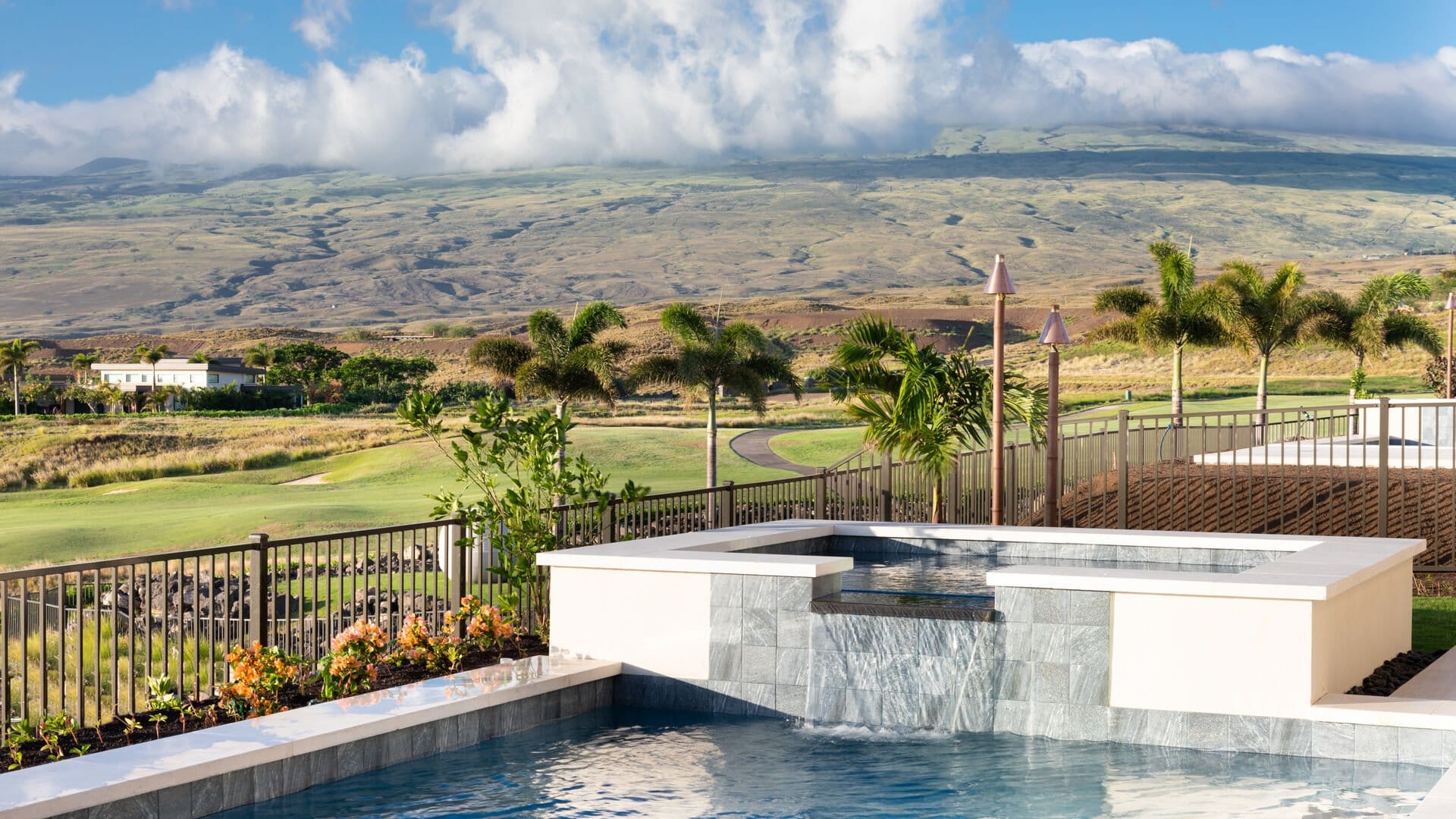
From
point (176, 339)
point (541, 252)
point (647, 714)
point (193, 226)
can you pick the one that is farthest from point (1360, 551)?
point (193, 226)

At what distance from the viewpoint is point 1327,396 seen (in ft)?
189

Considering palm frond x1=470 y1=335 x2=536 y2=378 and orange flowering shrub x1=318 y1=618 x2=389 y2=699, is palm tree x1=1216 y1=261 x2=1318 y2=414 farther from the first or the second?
orange flowering shrub x1=318 y1=618 x2=389 y2=699

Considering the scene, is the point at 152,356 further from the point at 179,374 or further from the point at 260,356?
the point at 260,356

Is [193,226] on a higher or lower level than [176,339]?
higher

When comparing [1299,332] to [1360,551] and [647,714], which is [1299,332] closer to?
[1360,551]

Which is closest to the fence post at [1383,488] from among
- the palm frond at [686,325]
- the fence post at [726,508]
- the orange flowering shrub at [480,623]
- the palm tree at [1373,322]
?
the fence post at [726,508]

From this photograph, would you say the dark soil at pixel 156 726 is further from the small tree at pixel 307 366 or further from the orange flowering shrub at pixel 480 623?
the small tree at pixel 307 366

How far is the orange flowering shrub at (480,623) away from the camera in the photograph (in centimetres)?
884

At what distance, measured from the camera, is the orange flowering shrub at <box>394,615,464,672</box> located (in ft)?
27.6

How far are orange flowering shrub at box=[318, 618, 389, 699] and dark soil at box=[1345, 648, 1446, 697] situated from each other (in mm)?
5244

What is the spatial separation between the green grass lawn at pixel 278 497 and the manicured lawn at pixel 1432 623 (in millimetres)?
23705

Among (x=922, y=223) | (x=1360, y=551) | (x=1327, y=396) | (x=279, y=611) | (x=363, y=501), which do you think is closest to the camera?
(x=1360, y=551)

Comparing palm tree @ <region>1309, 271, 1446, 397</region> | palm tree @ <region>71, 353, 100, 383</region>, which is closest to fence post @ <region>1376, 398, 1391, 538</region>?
palm tree @ <region>1309, 271, 1446, 397</region>

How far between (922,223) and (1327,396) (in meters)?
125
